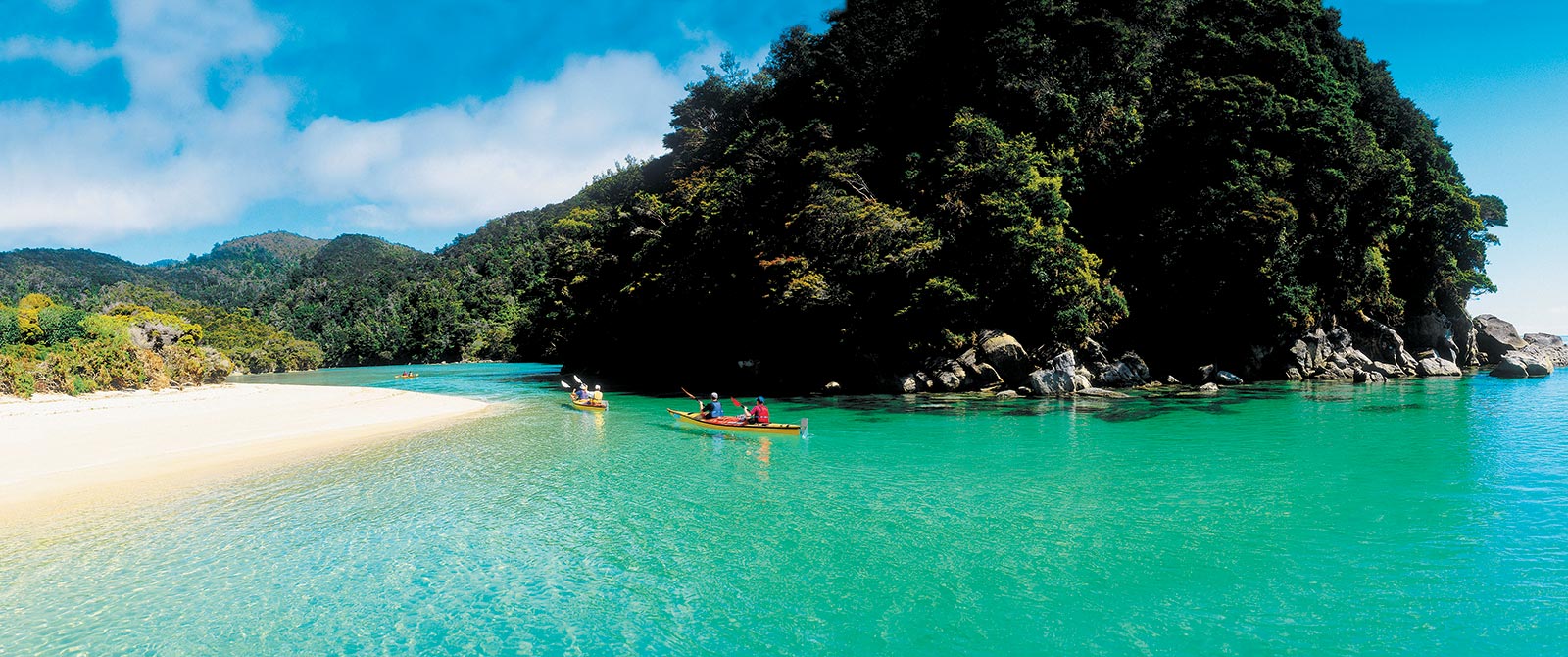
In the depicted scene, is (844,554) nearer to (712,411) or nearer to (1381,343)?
(712,411)

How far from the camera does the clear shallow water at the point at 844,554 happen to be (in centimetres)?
796

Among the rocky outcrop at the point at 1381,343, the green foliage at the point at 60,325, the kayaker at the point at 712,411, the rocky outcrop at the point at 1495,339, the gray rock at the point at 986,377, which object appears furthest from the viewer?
the rocky outcrop at the point at 1495,339

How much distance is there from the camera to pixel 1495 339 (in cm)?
4384

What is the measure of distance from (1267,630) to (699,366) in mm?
41663

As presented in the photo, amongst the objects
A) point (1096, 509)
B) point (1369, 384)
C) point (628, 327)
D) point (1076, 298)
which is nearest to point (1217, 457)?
point (1096, 509)

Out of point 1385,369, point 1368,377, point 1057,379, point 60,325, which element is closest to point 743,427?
point 1057,379

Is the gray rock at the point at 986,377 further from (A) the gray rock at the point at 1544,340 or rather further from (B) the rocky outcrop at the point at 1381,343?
(A) the gray rock at the point at 1544,340

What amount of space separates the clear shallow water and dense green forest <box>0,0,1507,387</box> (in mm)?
15181

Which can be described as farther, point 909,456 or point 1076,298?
point 1076,298

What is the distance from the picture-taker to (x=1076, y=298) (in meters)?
32.8

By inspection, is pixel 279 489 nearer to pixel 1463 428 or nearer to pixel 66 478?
pixel 66 478

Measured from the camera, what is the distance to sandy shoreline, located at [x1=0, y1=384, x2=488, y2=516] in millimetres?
15656

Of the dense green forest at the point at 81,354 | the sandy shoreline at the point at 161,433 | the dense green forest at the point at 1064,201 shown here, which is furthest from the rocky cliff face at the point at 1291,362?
the dense green forest at the point at 81,354

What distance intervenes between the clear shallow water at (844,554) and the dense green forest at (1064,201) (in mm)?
15181
